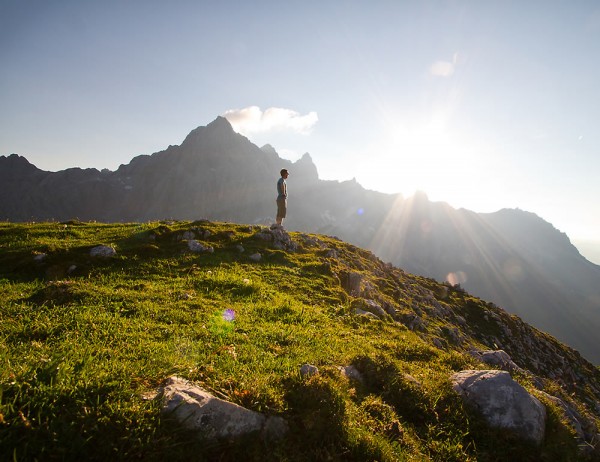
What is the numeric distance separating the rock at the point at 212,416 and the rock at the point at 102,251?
14.0 m

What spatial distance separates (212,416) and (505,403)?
24.8 ft

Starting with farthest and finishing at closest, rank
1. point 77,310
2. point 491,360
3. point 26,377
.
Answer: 1. point 491,360
2. point 77,310
3. point 26,377

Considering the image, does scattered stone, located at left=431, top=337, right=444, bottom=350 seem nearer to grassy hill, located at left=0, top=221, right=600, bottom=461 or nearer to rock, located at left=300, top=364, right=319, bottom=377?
grassy hill, located at left=0, top=221, right=600, bottom=461

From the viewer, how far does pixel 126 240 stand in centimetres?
2192

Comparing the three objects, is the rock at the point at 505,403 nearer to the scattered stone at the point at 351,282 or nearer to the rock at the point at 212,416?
the rock at the point at 212,416

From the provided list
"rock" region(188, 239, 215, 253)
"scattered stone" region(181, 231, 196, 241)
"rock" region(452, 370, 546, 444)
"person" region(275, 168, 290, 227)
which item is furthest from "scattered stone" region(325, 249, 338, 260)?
"rock" region(452, 370, 546, 444)

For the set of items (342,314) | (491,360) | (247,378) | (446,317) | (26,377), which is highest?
(26,377)

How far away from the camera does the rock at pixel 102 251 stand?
17516 mm

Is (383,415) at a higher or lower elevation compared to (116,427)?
lower

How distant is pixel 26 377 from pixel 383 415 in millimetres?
7640

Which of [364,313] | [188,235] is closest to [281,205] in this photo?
[188,235]

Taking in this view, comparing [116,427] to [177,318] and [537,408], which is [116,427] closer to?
[177,318]

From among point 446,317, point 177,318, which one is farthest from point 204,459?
point 446,317

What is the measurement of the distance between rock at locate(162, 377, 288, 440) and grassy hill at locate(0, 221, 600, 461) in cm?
19
